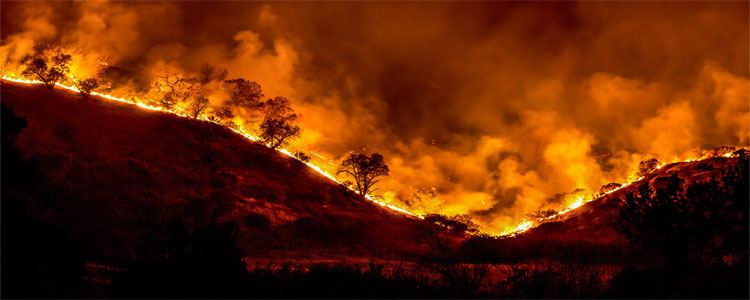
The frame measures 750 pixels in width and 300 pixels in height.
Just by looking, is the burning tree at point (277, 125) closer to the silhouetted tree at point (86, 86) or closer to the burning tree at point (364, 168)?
the burning tree at point (364, 168)

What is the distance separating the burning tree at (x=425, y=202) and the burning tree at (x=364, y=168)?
15.3 feet

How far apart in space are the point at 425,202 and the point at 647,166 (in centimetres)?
2195

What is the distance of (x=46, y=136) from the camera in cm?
2697

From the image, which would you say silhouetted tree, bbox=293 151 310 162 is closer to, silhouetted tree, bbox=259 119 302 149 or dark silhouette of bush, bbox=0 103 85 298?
silhouetted tree, bbox=259 119 302 149

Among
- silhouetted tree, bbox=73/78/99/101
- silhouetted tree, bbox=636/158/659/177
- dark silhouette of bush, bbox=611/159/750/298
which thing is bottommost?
dark silhouette of bush, bbox=611/159/750/298

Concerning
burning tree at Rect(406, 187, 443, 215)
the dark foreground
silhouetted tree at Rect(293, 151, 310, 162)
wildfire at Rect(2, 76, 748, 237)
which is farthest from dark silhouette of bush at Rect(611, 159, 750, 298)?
silhouetted tree at Rect(293, 151, 310, 162)

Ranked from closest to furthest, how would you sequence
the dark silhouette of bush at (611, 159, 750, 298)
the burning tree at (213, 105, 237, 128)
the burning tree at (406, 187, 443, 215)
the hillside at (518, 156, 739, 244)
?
1. the dark silhouette of bush at (611, 159, 750, 298)
2. the hillside at (518, 156, 739, 244)
3. the burning tree at (406, 187, 443, 215)
4. the burning tree at (213, 105, 237, 128)

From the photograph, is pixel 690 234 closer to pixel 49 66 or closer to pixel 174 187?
pixel 174 187

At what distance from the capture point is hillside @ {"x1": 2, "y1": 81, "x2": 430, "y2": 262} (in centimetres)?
1872

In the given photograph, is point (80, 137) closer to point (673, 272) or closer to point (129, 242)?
point (129, 242)

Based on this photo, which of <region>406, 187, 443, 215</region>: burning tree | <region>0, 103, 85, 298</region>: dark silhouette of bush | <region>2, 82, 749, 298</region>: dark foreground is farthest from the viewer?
<region>406, 187, 443, 215</region>: burning tree

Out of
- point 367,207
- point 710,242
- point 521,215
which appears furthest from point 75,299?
point 521,215

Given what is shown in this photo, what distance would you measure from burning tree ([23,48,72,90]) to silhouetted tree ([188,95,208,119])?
1195 centimetres

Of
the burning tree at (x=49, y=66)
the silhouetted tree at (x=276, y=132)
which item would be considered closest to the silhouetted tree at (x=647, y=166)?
the silhouetted tree at (x=276, y=132)
